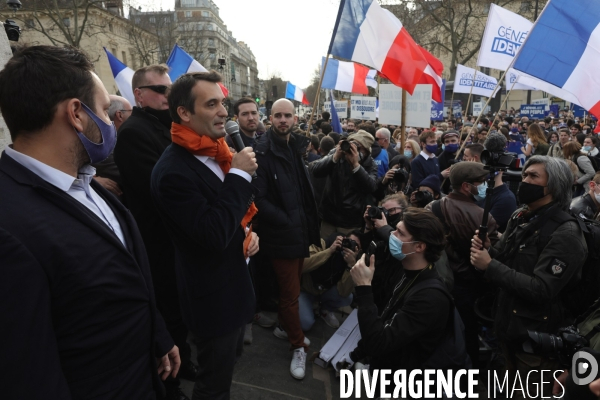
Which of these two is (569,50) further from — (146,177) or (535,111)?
(535,111)

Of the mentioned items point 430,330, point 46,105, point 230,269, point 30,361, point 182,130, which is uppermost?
point 46,105

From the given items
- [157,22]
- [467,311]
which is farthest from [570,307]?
[157,22]

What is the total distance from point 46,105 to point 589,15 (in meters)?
5.24

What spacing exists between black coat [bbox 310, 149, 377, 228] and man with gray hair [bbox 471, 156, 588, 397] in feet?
5.36

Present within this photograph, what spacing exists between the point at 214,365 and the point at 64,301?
113cm

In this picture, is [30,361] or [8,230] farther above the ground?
[8,230]

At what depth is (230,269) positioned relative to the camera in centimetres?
204

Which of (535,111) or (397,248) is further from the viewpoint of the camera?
(535,111)

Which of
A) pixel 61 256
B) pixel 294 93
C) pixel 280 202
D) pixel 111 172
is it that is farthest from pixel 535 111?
pixel 61 256

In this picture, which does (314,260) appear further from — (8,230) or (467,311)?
(8,230)

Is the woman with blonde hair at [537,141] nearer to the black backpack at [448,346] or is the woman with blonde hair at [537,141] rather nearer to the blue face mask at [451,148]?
the blue face mask at [451,148]

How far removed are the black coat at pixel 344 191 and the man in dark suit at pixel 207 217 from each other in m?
2.13

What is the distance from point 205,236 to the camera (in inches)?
70.4

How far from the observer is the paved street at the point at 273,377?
291 centimetres
